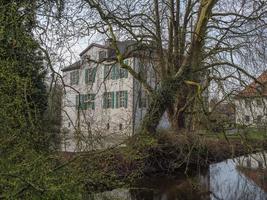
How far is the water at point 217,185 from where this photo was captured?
1264cm

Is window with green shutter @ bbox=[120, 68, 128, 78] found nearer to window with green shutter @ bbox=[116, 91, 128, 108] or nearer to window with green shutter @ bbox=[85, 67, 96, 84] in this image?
window with green shutter @ bbox=[116, 91, 128, 108]

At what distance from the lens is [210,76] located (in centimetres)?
1334

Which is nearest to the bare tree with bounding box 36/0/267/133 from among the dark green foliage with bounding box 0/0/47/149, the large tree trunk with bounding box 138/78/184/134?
the large tree trunk with bounding box 138/78/184/134

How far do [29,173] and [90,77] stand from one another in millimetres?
9670

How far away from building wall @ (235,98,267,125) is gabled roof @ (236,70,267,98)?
174 millimetres

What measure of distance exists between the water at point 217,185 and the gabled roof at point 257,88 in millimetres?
1739

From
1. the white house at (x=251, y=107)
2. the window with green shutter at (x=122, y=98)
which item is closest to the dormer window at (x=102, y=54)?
the window with green shutter at (x=122, y=98)

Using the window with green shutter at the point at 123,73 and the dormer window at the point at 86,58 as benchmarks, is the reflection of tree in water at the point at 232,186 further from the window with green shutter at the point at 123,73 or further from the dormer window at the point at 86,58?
the dormer window at the point at 86,58

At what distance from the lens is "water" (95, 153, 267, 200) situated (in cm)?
1264

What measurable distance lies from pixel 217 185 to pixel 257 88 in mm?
3571

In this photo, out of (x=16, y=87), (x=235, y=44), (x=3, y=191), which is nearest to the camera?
(x=3, y=191)

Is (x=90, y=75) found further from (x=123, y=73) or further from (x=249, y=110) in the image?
(x=249, y=110)

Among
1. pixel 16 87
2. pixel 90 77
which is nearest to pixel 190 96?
pixel 90 77

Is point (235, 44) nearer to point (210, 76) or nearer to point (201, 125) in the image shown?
point (210, 76)
